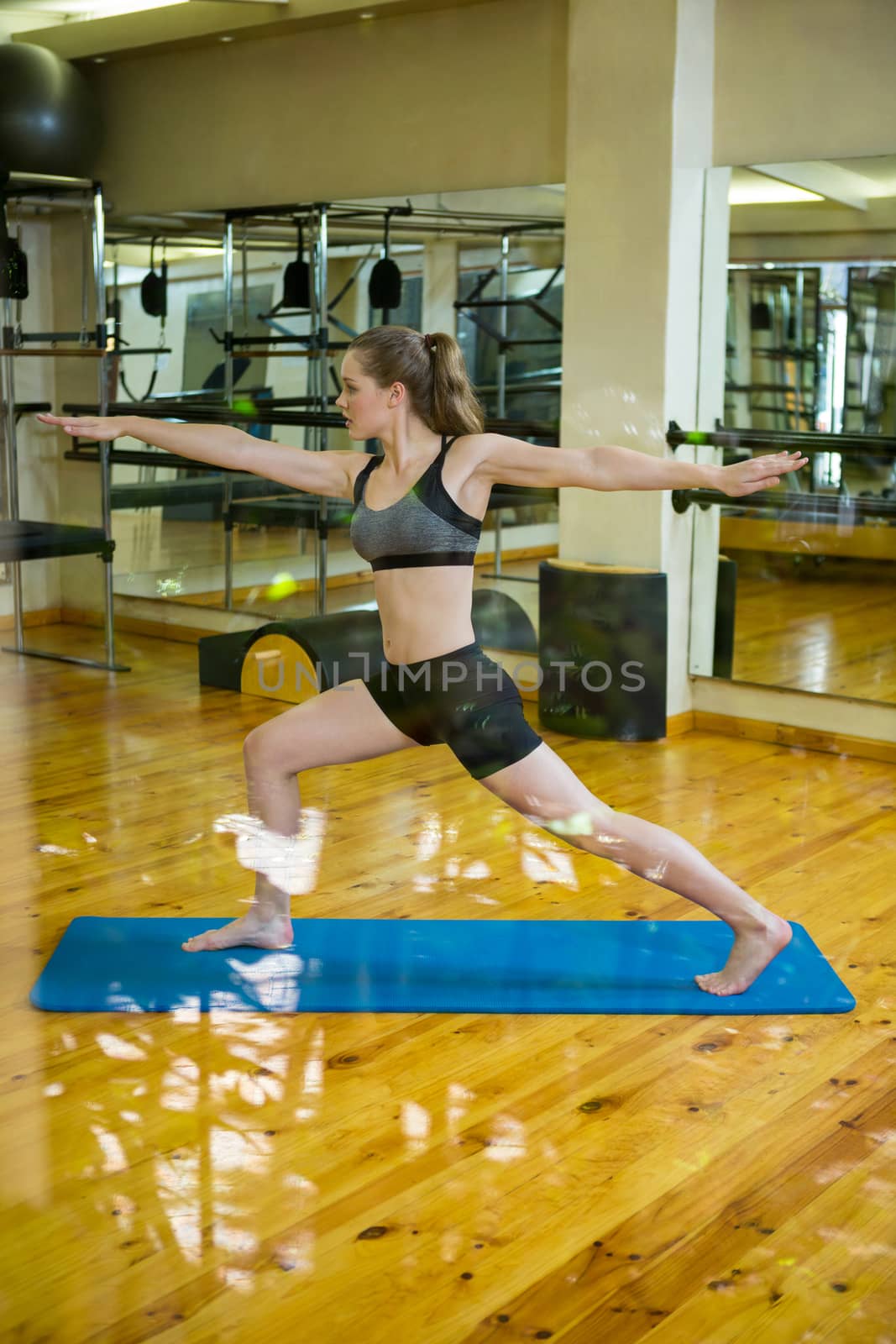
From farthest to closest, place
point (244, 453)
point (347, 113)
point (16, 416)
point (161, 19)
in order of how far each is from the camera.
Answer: point (16, 416) < point (161, 19) < point (347, 113) < point (244, 453)

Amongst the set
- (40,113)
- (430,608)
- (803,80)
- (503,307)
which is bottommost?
(430,608)

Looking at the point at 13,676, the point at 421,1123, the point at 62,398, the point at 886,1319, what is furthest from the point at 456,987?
the point at 62,398

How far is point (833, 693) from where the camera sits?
174 inches

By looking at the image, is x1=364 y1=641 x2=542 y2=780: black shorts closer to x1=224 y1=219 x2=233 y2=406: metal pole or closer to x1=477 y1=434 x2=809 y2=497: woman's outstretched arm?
x1=477 y1=434 x2=809 y2=497: woman's outstretched arm

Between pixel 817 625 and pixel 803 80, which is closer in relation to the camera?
pixel 803 80

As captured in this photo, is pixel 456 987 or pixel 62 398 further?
pixel 62 398

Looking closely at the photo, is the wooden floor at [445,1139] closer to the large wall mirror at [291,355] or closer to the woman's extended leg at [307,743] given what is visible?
the woman's extended leg at [307,743]

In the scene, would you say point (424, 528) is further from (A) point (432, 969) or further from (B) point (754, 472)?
(A) point (432, 969)

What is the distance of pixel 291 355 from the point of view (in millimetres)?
5449

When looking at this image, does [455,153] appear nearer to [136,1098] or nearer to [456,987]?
[456,987]

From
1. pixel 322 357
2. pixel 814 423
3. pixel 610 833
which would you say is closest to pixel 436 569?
pixel 610 833

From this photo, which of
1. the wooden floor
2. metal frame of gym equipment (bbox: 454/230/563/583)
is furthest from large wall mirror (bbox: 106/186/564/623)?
the wooden floor

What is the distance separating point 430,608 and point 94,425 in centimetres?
65

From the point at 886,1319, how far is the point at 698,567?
3.20 meters
